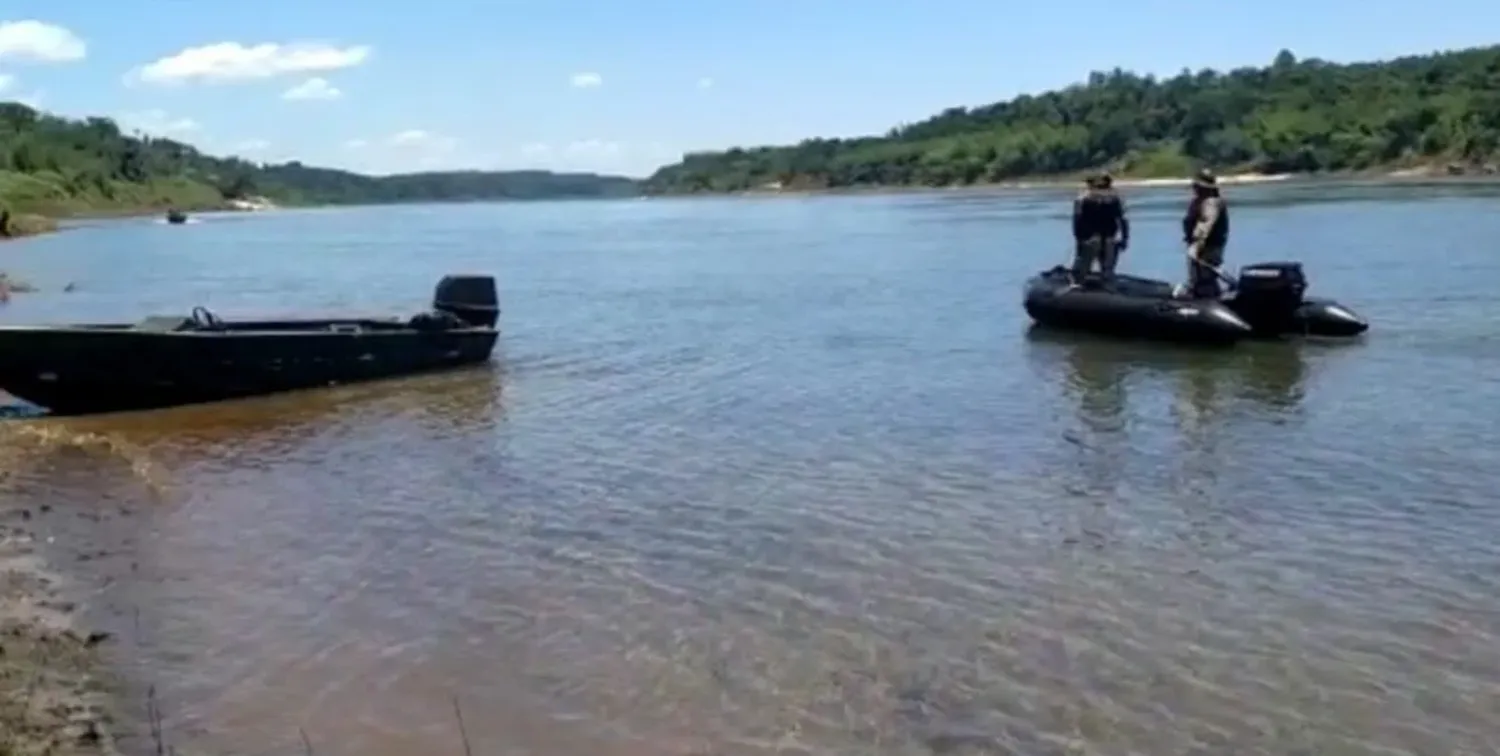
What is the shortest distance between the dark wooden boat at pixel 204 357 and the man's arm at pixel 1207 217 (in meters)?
9.36

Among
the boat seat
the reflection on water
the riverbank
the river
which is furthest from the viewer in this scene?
the riverbank

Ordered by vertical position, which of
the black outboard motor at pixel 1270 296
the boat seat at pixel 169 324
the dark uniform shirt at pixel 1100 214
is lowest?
the black outboard motor at pixel 1270 296

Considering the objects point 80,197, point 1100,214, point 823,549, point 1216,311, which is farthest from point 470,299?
point 80,197

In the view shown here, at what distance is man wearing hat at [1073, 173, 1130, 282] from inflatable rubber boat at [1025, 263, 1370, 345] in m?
0.50

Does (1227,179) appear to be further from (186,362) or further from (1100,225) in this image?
(186,362)

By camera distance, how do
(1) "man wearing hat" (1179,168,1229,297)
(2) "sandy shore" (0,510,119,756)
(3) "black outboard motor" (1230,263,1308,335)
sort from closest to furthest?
(2) "sandy shore" (0,510,119,756), (3) "black outboard motor" (1230,263,1308,335), (1) "man wearing hat" (1179,168,1229,297)

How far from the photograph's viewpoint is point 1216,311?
19.0 metres

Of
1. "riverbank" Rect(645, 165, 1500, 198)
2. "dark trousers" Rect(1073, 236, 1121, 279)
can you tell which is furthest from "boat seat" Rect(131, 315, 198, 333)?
"riverbank" Rect(645, 165, 1500, 198)

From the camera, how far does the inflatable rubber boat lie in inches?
752

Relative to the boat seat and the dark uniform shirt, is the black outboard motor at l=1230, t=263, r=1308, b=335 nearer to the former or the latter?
the dark uniform shirt

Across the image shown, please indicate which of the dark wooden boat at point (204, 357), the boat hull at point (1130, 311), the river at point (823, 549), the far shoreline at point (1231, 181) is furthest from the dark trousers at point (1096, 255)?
the far shoreline at point (1231, 181)

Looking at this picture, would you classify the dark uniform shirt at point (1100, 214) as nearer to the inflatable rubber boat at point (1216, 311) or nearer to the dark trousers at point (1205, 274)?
the inflatable rubber boat at point (1216, 311)

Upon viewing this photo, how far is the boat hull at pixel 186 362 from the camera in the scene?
1605cm

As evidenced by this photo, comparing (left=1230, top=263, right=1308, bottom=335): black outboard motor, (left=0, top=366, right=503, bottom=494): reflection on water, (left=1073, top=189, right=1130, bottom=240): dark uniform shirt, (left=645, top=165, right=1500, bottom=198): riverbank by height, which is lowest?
(left=645, top=165, right=1500, bottom=198): riverbank
